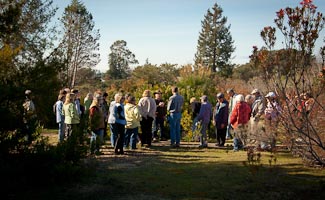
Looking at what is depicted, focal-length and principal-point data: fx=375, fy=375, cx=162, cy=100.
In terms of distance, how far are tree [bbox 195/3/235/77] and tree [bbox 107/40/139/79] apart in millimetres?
13780

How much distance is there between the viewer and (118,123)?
34.3 ft

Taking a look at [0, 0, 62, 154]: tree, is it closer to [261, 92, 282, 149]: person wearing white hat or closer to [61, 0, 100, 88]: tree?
Result: [261, 92, 282, 149]: person wearing white hat

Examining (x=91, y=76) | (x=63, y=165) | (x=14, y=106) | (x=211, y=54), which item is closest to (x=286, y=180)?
(x=63, y=165)

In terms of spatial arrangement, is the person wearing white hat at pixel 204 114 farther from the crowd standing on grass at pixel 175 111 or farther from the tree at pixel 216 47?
the tree at pixel 216 47

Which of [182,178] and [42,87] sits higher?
[42,87]

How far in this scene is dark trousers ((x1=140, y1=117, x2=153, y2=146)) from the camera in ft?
40.3

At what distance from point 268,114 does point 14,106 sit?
6.95m

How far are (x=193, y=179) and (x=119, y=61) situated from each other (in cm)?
5794

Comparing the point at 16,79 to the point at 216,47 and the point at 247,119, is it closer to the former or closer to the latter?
the point at 247,119

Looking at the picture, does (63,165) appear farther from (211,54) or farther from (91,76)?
(211,54)

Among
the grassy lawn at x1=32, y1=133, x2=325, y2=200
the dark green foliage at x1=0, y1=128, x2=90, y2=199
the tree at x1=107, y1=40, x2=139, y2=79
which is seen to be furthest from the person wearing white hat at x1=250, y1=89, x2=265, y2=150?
the tree at x1=107, y1=40, x2=139, y2=79

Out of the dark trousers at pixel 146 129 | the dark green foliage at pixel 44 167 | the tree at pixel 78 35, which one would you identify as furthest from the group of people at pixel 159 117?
the tree at pixel 78 35

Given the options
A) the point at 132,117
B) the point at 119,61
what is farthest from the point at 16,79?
the point at 119,61

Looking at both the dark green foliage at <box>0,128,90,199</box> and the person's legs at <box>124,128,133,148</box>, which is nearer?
the dark green foliage at <box>0,128,90,199</box>
